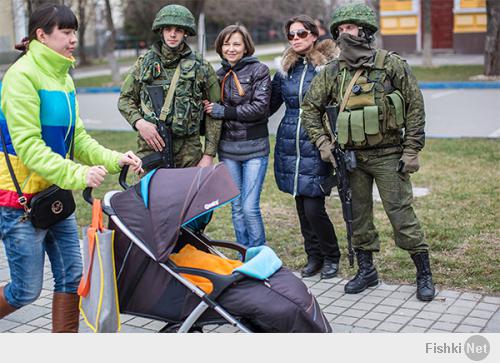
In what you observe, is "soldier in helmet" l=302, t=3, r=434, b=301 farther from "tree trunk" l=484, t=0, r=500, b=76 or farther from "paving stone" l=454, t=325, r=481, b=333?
"tree trunk" l=484, t=0, r=500, b=76

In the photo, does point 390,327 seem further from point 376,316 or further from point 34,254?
point 34,254

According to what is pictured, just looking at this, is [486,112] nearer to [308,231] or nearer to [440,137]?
[440,137]

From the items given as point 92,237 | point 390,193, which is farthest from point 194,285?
point 390,193

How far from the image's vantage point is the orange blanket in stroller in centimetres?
353

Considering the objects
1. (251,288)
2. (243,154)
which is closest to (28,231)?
(251,288)

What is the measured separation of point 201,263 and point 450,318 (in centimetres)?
185

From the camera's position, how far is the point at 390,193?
4.98 m

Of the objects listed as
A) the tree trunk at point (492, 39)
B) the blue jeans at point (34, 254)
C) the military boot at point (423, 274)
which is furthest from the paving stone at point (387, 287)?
the tree trunk at point (492, 39)

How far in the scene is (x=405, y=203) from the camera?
4980mm

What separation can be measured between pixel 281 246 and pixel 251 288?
10.0 feet

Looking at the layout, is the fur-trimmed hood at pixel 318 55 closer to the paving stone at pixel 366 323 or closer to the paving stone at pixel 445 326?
the paving stone at pixel 366 323

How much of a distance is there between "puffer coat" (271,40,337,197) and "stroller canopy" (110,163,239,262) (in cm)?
187

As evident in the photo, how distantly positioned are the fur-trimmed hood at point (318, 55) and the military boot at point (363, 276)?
4.63 feet

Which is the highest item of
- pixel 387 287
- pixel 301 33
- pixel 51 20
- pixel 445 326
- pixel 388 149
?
pixel 51 20
